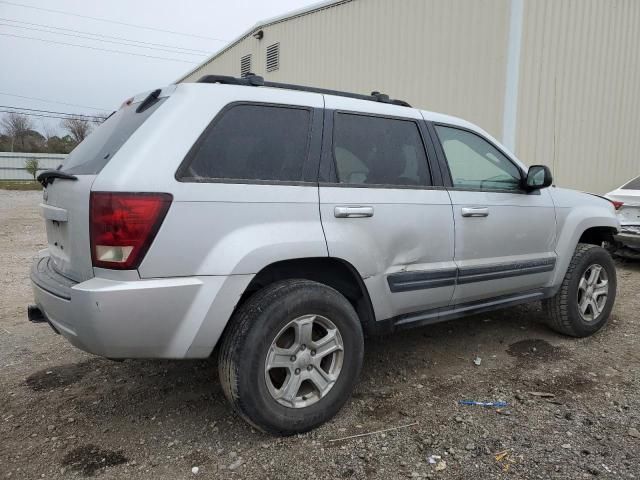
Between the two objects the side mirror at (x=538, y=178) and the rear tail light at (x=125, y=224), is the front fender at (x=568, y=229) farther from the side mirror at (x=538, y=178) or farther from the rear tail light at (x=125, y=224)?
the rear tail light at (x=125, y=224)

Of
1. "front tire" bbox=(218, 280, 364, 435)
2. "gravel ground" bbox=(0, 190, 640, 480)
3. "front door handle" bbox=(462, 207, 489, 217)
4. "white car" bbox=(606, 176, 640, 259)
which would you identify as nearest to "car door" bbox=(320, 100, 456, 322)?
"front door handle" bbox=(462, 207, 489, 217)

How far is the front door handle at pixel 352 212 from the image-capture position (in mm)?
2688

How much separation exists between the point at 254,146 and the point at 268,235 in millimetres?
486

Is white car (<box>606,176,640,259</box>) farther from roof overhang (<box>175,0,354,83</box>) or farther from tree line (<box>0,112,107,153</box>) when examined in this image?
tree line (<box>0,112,107,153</box>)

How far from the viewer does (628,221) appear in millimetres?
6969

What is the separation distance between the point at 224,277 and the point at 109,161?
0.75 meters

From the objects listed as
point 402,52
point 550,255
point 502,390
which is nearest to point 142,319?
point 502,390

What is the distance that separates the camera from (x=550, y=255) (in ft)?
12.7

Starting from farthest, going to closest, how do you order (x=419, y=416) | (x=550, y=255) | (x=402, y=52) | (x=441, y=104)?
1. (x=402, y=52)
2. (x=441, y=104)
3. (x=550, y=255)
4. (x=419, y=416)

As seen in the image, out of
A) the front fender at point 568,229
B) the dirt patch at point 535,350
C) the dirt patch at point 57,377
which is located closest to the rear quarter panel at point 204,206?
the dirt patch at point 57,377

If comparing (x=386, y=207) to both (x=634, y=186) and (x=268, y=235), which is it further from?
(x=634, y=186)

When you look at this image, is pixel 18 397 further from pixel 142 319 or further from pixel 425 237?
pixel 425 237

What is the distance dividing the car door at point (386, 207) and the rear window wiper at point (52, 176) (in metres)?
1.27

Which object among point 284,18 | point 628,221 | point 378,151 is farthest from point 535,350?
point 284,18
